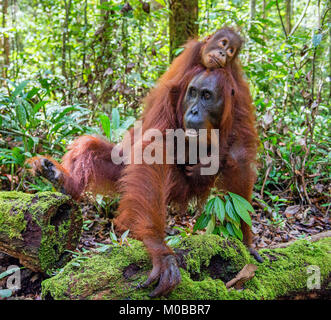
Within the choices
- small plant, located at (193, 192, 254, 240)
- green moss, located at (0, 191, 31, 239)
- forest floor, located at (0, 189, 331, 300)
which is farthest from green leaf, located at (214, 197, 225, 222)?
green moss, located at (0, 191, 31, 239)

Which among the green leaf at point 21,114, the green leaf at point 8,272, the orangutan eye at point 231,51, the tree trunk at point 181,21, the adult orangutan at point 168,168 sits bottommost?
the green leaf at point 8,272

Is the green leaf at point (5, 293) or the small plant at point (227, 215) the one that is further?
the small plant at point (227, 215)

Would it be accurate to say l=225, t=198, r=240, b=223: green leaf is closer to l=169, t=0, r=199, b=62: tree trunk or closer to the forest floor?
the forest floor

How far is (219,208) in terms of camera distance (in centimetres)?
232

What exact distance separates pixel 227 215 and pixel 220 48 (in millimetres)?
1151

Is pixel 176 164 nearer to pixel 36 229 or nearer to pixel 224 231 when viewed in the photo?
pixel 224 231

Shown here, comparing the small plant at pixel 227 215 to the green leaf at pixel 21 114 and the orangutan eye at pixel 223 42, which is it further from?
the green leaf at pixel 21 114

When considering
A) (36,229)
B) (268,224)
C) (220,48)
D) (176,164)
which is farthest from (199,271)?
(268,224)

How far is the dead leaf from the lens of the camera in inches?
73.3

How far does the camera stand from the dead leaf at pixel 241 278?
1.86m

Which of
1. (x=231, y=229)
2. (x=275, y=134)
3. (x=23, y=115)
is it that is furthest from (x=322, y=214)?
(x=23, y=115)

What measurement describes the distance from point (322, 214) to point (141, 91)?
2.71m

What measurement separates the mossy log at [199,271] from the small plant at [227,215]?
21cm

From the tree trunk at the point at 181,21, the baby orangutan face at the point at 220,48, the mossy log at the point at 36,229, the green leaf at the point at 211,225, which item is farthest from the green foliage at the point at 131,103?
the mossy log at the point at 36,229
